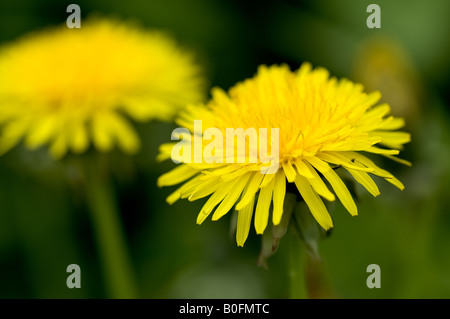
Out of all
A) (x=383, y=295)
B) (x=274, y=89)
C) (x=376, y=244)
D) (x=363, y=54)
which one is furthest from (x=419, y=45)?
(x=274, y=89)

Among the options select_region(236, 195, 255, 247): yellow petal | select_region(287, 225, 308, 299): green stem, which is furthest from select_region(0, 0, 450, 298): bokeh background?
select_region(236, 195, 255, 247): yellow petal

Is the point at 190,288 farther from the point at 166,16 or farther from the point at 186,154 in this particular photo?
the point at 166,16

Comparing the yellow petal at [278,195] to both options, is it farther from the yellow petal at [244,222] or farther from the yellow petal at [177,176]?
the yellow petal at [177,176]

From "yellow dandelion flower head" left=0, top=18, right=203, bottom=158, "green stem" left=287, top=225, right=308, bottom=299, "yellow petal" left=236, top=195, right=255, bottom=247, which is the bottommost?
"green stem" left=287, top=225, right=308, bottom=299

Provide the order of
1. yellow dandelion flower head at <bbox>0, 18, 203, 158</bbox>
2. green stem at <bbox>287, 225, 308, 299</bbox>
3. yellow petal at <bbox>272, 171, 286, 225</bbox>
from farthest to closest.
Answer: yellow dandelion flower head at <bbox>0, 18, 203, 158</bbox> → green stem at <bbox>287, 225, 308, 299</bbox> → yellow petal at <bbox>272, 171, 286, 225</bbox>

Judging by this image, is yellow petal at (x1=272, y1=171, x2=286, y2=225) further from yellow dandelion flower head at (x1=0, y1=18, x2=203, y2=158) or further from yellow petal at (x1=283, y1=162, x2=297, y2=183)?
yellow dandelion flower head at (x1=0, y1=18, x2=203, y2=158)

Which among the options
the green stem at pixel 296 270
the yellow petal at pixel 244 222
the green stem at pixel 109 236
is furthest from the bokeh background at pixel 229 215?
the yellow petal at pixel 244 222

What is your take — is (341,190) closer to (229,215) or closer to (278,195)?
(278,195)
